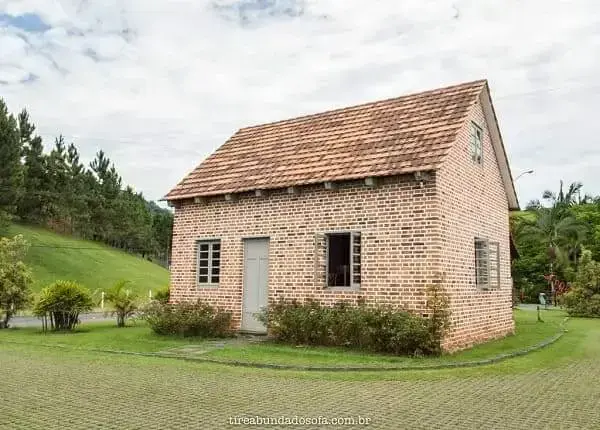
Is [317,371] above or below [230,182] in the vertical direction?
below

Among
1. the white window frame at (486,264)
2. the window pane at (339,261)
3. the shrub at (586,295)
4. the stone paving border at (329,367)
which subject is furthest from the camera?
the shrub at (586,295)

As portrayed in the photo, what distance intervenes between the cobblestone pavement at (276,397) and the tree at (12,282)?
8.69 metres

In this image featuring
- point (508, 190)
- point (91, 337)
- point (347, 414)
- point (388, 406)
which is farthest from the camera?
point (508, 190)

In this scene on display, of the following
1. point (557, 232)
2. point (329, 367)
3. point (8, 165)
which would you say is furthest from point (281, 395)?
point (557, 232)

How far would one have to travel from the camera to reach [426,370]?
10.5 metres

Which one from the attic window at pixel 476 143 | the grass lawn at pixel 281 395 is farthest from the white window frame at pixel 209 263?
the attic window at pixel 476 143

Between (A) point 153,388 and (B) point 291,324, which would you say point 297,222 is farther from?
(A) point 153,388

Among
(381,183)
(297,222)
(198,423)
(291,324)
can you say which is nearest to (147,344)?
(291,324)

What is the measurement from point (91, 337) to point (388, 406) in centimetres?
1067

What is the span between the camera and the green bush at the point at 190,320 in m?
15.1

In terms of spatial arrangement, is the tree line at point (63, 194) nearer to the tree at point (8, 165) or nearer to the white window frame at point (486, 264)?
the tree at point (8, 165)

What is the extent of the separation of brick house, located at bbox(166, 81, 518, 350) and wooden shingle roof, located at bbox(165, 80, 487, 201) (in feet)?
0.15

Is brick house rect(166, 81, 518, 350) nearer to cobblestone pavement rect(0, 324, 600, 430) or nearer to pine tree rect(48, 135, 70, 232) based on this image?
cobblestone pavement rect(0, 324, 600, 430)

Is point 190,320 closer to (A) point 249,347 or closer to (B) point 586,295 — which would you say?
(A) point 249,347
